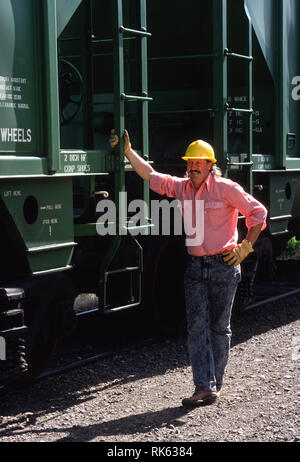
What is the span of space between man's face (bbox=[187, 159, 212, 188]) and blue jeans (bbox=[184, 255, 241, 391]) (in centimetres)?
55

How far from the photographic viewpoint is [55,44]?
5855 mm

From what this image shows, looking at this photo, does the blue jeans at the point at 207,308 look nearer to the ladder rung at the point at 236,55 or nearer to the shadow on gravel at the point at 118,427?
the shadow on gravel at the point at 118,427

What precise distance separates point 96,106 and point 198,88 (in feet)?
3.66

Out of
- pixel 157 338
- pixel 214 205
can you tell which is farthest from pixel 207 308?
pixel 157 338

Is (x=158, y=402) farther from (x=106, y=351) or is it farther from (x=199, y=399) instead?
Result: (x=106, y=351)

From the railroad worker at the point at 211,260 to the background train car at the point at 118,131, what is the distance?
0.79 meters

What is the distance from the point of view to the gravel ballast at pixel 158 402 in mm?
5340

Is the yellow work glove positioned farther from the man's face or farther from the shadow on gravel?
the shadow on gravel

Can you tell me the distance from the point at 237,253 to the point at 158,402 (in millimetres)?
1230

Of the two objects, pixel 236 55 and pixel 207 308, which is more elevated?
pixel 236 55

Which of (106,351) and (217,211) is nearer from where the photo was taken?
(217,211)

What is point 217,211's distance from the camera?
19.3 ft

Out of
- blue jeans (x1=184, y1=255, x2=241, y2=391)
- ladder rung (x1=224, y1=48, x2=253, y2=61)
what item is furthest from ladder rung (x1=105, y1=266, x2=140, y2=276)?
ladder rung (x1=224, y1=48, x2=253, y2=61)
